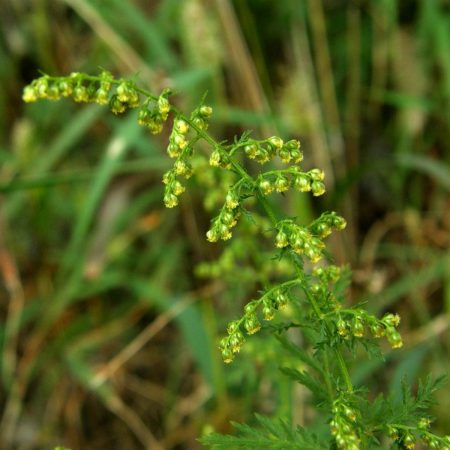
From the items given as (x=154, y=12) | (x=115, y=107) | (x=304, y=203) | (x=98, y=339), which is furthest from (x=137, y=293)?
(x=115, y=107)

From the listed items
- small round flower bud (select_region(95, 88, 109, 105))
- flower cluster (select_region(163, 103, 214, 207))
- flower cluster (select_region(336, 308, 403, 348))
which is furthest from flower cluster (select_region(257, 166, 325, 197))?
small round flower bud (select_region(95, 88, 109, 105))

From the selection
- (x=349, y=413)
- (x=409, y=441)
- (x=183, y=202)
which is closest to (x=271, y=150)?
(x=349, y=413)

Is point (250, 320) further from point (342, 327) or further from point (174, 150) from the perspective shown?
point (174, 150)

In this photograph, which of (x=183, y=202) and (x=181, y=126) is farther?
(x=183, y=202)

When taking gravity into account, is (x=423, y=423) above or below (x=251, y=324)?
below

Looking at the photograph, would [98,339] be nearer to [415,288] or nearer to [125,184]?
[125,184]

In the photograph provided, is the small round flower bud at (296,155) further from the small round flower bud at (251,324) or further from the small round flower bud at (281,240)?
the small round flower bud at (251,324)
